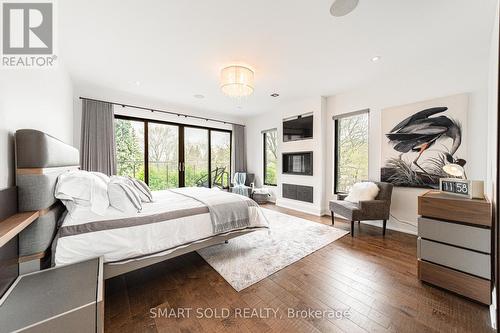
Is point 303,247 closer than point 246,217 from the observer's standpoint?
No

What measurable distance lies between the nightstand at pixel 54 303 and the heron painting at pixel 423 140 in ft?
12.9

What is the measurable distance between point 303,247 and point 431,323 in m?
1.35

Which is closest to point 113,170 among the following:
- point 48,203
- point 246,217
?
point 48,203

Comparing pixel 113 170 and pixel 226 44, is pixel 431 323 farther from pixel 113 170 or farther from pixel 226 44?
pixel 113 170

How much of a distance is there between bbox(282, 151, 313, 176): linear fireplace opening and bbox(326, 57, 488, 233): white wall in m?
0.41

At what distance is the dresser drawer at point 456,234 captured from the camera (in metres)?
1.54

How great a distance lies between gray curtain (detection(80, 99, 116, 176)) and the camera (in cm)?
354

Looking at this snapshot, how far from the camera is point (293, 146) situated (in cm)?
470

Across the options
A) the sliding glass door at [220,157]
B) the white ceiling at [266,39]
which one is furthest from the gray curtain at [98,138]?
the sliding glass door at [220,157]

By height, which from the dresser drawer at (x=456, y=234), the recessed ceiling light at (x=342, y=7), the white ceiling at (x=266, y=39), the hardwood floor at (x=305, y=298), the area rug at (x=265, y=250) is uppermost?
the white ceiling at (x=266, y=39)

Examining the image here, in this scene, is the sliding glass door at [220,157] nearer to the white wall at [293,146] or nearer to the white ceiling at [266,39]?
the white wall at [293,146]

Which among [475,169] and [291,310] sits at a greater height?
[475,169]

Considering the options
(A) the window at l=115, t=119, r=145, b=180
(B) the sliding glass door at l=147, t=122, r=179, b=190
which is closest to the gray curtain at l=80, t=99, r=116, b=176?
(A) the window at l=115, t=119, r=145, b=180

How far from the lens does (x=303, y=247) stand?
259 cm
